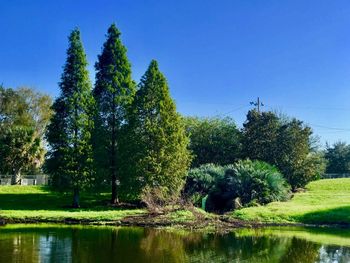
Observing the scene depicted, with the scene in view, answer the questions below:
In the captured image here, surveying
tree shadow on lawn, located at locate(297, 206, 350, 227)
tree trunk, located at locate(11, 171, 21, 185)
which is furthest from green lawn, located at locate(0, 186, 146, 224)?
tree shadow on lawn, located at locate(297, 206, 350, 227)

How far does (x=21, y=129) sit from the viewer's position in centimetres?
5569

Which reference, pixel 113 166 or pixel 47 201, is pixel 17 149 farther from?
pixel 113 166

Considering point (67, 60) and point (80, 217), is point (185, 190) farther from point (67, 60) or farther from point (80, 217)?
point (67, 60)

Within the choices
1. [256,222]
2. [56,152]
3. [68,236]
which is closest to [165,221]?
[256,222]

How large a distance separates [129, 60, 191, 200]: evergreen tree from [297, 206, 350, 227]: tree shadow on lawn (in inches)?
455

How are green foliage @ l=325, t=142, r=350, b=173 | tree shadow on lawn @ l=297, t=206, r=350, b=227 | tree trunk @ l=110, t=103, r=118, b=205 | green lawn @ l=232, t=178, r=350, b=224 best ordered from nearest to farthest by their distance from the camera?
tree shadow on lawn @ l=297, t=206, r=350, b=227 → green lawn @ l=232, t=178, r=350, b=224 → tree trunk @ l=110, t=103, r=118, b=205 → green foliage @ l=325, t=142, r=350, b=173

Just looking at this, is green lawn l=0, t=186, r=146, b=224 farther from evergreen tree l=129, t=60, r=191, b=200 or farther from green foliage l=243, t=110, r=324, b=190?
green foliage l=243, t=110, r=324, b=190

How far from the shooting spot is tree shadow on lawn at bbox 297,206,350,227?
94.9 feet

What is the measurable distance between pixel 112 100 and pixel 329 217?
2235cm

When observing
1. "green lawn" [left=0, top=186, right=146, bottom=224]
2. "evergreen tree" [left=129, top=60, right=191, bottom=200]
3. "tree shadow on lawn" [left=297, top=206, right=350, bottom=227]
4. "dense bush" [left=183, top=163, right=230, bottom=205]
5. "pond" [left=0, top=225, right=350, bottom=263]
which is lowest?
"pond" [left=0, top=225, right=350, bottom=263]

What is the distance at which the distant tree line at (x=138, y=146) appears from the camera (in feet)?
119

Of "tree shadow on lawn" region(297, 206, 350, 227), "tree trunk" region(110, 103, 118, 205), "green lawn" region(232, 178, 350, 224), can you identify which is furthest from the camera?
"tree trunk" region(110, 103, 118, 205)

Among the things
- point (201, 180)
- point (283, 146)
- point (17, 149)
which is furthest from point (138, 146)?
point (17, 149)

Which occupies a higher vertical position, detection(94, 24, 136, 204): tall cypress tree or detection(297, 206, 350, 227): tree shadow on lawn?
detection(94, 24, 136, 204): tall cypress tree
